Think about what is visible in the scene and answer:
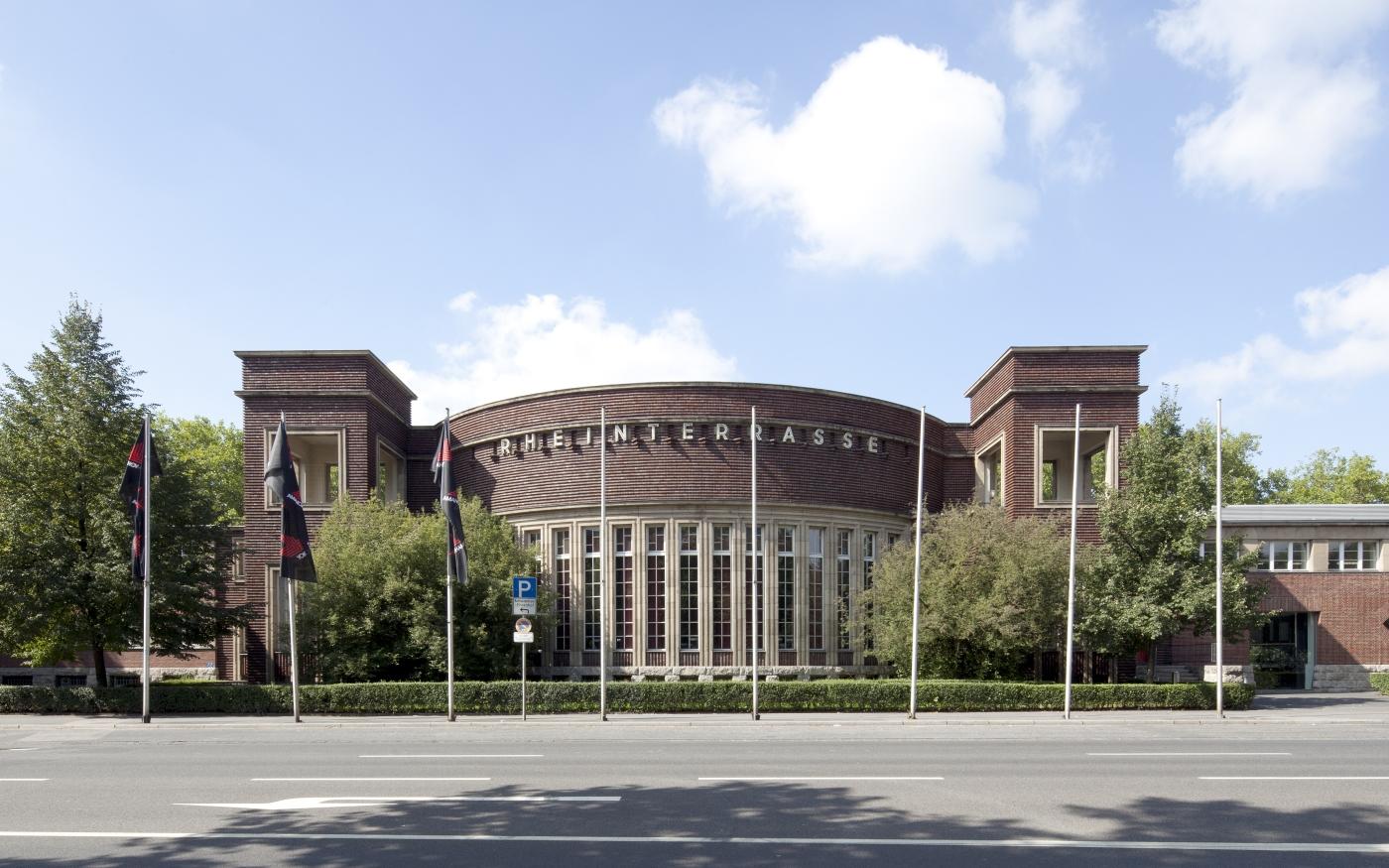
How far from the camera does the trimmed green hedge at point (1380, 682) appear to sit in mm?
32688

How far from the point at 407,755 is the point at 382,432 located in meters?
20.8

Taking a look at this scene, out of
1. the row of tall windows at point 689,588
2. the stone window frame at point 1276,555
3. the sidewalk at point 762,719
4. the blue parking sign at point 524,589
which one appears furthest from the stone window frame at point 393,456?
the stone window frame at point 1276,555

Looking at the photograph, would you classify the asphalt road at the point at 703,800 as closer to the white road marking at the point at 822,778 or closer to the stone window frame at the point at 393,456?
the white road marking at the point at 822,778

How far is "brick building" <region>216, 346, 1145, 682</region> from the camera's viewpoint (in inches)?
1251

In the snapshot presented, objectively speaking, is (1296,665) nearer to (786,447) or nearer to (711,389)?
(786,447)

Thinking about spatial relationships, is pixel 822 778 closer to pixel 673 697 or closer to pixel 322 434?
pixel 673 697

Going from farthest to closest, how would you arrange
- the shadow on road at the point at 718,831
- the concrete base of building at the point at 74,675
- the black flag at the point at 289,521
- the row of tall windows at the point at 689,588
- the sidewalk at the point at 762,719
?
the concrete base of building at the point at 74,675, the row of tall windows at the point at 689,588, the black flag at the point at 289,521, the sidewalk at the point at 762,719, the shadow on road at the point at 718,831

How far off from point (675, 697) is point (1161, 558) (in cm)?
1465

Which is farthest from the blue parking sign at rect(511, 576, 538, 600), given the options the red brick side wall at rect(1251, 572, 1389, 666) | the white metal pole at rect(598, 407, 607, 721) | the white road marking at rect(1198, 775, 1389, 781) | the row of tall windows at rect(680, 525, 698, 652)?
the red brick side wall at rect(1251, 572, 1389, 666)

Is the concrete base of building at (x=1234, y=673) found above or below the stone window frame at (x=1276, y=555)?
below

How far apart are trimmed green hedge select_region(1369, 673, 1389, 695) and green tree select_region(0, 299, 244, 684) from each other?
36328mm

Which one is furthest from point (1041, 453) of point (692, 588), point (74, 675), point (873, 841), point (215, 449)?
point (215, 449)

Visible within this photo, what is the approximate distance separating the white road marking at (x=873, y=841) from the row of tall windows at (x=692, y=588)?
20992mm

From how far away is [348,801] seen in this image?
41.8ft
